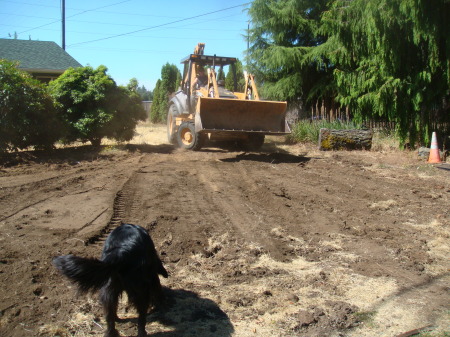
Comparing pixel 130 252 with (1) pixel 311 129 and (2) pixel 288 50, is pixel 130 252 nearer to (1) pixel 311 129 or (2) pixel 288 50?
(1) pixel 311 129

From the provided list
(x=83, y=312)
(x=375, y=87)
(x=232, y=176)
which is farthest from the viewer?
(x=375, y=87)

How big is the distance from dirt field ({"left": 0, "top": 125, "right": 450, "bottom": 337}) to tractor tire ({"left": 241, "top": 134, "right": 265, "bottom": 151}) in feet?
8.66

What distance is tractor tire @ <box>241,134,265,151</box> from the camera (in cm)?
1297

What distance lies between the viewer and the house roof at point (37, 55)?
22.5 m

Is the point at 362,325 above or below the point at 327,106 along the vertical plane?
below

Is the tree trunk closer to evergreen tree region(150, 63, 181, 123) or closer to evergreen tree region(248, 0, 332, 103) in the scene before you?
evergreen tree region(248, 0, 332, 103)

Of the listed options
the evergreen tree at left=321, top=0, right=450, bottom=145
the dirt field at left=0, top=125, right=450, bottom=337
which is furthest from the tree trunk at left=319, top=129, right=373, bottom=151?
the dirt field at left=0, top=125, right=450, bottom=337

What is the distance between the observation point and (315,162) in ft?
35.8

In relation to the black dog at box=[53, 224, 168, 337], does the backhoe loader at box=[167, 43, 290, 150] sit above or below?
above

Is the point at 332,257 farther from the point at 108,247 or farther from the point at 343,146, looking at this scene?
the point at 343,146

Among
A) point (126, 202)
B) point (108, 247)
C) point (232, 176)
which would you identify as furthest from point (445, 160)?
point (108, 247)

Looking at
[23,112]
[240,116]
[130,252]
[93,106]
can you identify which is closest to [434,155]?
[240,116]

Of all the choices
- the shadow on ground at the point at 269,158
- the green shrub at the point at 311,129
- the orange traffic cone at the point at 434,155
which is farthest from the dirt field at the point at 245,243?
the green shrub at the point at 311,129

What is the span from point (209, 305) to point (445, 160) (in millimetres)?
9472
